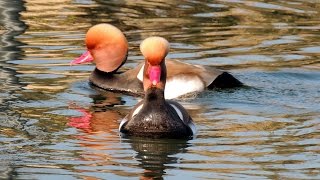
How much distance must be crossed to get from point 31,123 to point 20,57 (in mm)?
4006

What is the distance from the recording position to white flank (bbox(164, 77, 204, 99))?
13805 mm

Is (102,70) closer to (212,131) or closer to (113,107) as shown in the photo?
(113,107)

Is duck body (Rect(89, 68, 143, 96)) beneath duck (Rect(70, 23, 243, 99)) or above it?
beneath

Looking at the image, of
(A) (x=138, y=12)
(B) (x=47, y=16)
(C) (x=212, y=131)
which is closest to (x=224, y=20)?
(A) (x=138, y=12)

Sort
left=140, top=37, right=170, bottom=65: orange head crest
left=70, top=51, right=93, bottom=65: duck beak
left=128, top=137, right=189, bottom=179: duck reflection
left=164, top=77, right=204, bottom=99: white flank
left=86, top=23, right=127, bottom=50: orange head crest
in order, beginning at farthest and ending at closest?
left=70, top=51, right=93, bottom=65: duck beak → left=86, top=23, right=127, bottom=50: orange head crest → left=164, top=77, right=204, bottom=99: white flank → left=140, top=37, right=170, bottom=65: orange head crest → left=128, top=137, right=189, bottom=179: duck reflection

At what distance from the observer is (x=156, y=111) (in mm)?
11086

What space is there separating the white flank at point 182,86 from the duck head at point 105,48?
3.57 feet

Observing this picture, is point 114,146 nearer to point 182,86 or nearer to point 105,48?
point 182,86

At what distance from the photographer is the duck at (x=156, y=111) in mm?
11016

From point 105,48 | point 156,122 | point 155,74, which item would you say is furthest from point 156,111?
point 105,48

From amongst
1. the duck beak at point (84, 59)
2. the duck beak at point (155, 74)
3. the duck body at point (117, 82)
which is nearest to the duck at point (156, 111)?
the duck beak at point (155, 74)

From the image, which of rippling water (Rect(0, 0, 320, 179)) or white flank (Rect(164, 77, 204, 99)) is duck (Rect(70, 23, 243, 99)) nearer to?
white flank (Rect(164, 77, 204, 99))

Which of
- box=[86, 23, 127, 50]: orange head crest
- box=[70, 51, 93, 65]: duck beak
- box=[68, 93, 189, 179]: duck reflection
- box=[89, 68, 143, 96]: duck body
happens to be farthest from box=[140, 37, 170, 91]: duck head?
box=[70, 51, 93, 65]: duck beak

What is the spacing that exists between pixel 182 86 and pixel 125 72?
115 cm
